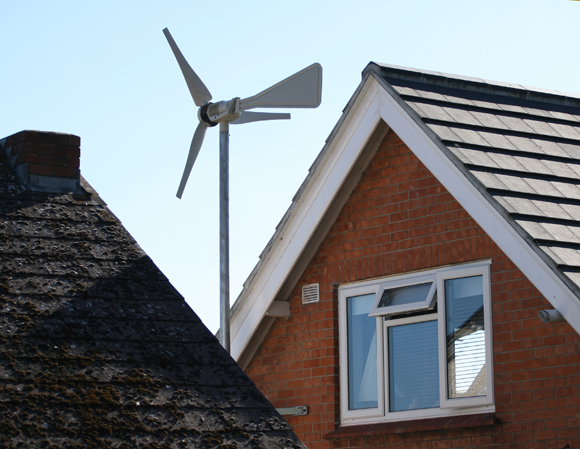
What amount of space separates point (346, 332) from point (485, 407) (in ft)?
6.20

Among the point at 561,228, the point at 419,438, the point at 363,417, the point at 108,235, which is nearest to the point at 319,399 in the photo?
the point at 363,417

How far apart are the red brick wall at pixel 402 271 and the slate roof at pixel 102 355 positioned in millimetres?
3213

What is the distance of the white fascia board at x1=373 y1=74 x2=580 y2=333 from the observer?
7113 millimetres

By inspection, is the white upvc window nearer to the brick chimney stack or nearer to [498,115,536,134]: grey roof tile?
[498,115,536,134]: grey roof tile

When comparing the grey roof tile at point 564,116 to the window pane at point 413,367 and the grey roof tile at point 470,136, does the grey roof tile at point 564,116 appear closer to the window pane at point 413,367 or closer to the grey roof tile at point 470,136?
the grey roof tile at point 470,136

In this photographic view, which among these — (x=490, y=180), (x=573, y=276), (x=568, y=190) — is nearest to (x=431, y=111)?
(x=490, y=180)

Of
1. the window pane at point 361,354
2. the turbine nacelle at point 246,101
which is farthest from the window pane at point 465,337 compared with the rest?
the turbine nacelle at point 246,101

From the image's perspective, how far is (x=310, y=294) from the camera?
993 cm

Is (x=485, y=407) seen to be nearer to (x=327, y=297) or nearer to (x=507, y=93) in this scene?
(x=327, y=297)

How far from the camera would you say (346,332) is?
9.50 m

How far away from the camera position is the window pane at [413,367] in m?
8.57

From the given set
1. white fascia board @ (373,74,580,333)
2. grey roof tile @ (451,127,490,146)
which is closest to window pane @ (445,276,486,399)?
white fascia board @ (373,74,580,333)

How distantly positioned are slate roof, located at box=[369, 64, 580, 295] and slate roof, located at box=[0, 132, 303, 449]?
120 inches

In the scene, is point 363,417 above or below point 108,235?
below
